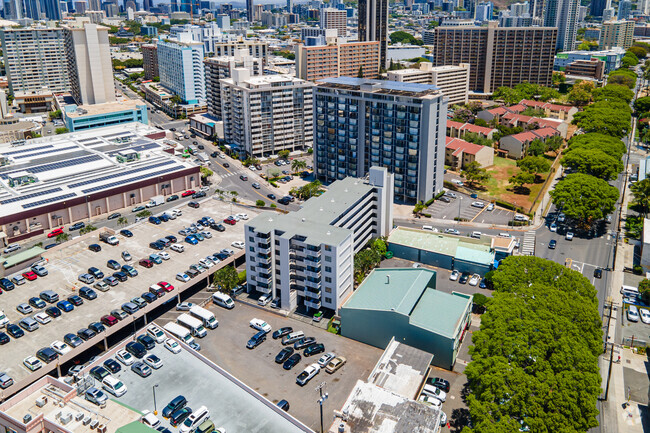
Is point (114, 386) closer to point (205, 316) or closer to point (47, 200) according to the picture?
point (205, 316)

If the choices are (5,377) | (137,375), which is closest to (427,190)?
(137,375)

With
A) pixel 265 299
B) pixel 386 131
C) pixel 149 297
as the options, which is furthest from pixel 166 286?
pixel 386 131

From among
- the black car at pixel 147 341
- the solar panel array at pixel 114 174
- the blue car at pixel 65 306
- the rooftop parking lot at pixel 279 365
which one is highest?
the solar panel array at pixel 114 174

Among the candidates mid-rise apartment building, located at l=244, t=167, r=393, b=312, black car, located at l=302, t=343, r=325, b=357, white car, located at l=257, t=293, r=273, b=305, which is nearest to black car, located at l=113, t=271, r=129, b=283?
mid-rise apartment building, located at l=244, t=167, r=393, b=312

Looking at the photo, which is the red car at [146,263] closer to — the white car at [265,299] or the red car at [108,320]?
the red car at [108,320]

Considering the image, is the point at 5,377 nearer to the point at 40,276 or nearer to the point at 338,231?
the point at 40,276

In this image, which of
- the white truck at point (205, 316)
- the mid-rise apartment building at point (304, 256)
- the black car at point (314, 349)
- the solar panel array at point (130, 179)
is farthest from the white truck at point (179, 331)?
the solar panel array at point (130, 179)
